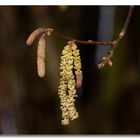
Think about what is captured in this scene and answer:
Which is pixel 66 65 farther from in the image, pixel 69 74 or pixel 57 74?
pixel 57 74

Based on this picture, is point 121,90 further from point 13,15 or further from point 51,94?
point 13,15

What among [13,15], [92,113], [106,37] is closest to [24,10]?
[13,15]

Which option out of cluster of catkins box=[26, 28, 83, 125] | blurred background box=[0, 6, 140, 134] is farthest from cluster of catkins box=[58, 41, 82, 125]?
blurred background box=[0, 6, 140, 134]

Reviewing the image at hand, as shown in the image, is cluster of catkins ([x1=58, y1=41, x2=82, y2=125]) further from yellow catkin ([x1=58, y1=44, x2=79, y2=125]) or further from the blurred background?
the blurred background

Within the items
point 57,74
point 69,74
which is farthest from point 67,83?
point 57,74

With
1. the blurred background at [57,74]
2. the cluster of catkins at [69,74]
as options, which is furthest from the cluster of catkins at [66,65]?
the blurred background at [57,74]

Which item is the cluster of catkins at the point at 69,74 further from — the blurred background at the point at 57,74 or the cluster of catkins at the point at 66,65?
the blurred background at the point at 57,74

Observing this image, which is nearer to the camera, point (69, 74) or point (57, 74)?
point (69, 74)

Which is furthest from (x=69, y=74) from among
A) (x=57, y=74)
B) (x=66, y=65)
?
(x=57, y=74)

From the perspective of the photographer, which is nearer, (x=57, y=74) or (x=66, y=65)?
(x=66, y=65)
